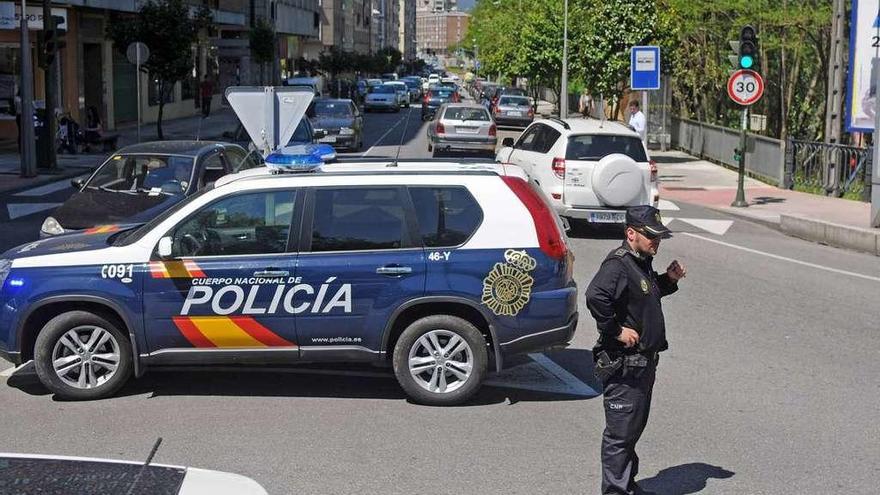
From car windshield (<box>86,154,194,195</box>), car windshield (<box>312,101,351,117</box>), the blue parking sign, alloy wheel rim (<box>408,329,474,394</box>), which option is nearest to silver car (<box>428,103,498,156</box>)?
car windshield (<box>312,101,351,117</box>)

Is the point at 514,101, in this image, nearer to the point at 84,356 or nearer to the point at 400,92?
the point at 400,92

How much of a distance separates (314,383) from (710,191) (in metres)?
18.5

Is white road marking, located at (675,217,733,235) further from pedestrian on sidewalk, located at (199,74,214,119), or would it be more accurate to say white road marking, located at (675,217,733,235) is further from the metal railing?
pedestrian on sidewalk, located at (199,74,214,119)

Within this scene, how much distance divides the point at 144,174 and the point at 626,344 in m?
9.87

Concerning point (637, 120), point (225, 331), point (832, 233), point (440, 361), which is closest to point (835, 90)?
point (637, 120)

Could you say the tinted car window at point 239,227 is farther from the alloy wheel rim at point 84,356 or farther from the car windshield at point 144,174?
the car windshield at point 144,174

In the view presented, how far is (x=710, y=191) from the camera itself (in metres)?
26.0

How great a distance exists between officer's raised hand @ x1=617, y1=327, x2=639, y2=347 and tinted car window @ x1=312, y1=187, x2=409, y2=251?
2.80 m

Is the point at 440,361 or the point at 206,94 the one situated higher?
the point at 206,94

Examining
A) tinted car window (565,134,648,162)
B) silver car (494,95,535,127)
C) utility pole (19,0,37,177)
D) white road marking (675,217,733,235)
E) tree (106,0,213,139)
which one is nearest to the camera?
tinted car window (565,134,648,162)

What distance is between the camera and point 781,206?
22594mm

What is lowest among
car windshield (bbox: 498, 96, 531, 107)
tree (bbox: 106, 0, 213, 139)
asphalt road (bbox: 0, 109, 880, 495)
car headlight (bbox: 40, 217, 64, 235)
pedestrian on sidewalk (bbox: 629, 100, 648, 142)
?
asphalt road (bbox: 0, 109, 880, 495)

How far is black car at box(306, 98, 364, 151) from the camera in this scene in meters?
33.9

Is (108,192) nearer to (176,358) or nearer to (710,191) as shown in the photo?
(176,358)
